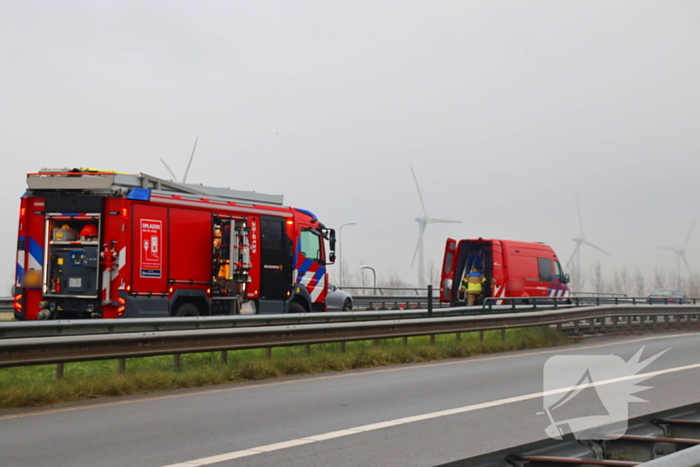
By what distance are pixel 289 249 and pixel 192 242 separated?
3137 mm

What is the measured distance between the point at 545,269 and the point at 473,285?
465 centimetres

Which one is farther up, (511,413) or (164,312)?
A: (164,312)

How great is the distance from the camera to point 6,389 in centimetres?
941

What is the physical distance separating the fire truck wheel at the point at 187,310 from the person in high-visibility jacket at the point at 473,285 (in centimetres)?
947

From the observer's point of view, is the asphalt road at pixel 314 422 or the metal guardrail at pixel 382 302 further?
the metal guardrail at pixel 382 302

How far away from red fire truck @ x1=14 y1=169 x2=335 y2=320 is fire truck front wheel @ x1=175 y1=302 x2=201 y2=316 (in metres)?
0.02

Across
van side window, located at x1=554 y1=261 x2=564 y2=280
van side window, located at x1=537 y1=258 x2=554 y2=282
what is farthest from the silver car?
van side window, located at x1=554 y1=261 x2=564 y2=280

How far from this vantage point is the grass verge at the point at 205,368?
9.80 meters

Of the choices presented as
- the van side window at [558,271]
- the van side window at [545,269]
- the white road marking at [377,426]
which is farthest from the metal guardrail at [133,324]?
the van side window at [558,271]

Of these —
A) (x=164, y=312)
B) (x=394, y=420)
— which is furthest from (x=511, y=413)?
(x=164, y=312)

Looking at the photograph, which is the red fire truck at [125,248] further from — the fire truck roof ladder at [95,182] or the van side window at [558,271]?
the van side window at [558,271]

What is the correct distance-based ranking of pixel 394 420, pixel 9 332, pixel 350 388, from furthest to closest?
1. pixel 9 332
2. pixel 350 388
3. pixel 394 420

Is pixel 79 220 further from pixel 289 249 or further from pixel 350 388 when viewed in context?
pixel 350 388

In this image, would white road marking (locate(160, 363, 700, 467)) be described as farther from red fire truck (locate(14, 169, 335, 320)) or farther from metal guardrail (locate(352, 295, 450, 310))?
metal guardrail (locate(352, 295, 450, 310))
